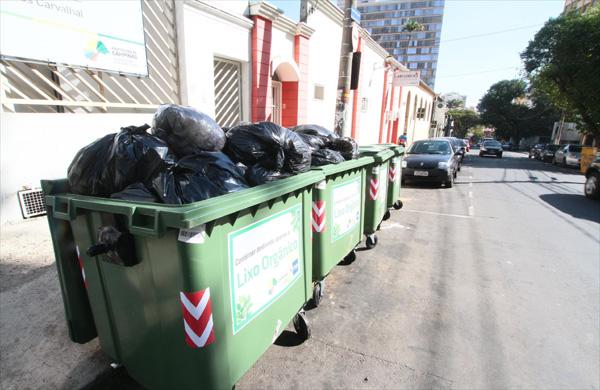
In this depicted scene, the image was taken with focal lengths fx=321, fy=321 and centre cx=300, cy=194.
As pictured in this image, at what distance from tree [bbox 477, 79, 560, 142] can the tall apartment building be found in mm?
58401

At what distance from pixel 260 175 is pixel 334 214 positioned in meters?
1.11

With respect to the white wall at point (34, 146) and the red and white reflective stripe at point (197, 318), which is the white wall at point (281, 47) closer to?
the white wall at point (34, 146)

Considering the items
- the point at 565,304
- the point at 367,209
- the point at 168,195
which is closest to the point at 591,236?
the point at 565,304

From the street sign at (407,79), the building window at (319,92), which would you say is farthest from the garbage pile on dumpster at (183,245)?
the street sign at (407,79)

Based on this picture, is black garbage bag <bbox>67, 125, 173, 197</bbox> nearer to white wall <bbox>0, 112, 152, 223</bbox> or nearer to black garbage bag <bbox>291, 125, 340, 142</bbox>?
black garbage bag <bbox>291, 125, 340, 142</bbox>

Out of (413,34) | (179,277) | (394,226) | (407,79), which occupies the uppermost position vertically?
(413,34)

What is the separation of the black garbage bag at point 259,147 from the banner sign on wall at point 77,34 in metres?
3.82

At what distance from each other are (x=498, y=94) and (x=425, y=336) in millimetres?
A: 65626

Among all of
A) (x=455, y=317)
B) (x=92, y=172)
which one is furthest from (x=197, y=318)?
(x=455, y=317)

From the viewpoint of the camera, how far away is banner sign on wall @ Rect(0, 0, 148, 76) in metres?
4.07

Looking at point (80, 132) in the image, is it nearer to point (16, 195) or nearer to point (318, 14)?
point (16, 195)

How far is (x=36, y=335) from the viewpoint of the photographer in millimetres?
Answer: 2414

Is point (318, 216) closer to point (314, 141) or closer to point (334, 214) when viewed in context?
point (334, 214)

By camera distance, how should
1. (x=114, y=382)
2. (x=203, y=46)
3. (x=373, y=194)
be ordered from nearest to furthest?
(x=114, y=382) < (x=373, y=194) < (x=203, y=46)
